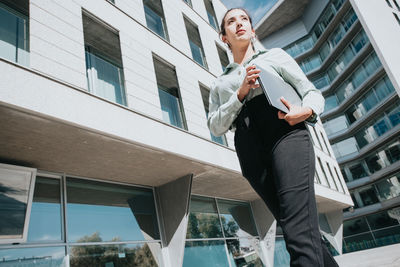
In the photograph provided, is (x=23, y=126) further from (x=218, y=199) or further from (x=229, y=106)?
(x=218, y=199)

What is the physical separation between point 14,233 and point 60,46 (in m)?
3.26

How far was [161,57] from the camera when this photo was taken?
8.24 metres

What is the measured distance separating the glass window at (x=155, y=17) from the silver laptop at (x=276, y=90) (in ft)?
27.2

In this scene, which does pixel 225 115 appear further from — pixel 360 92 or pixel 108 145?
pixel 360 92

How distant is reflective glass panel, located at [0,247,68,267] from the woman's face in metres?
5.01

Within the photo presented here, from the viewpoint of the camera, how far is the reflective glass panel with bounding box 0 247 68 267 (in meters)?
4.67

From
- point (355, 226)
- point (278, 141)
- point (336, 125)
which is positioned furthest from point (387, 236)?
point (278, 141)

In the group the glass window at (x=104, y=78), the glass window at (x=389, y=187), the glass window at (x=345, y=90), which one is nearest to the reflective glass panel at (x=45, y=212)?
the glass window at (x=104, y=78)

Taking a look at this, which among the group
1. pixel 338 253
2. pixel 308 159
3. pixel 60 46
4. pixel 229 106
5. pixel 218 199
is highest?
pixel 60 46

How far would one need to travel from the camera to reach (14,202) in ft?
15.9

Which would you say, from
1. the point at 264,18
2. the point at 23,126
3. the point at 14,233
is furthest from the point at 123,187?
the point at 264,18

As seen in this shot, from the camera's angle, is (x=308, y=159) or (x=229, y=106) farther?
(x=229, y=106)

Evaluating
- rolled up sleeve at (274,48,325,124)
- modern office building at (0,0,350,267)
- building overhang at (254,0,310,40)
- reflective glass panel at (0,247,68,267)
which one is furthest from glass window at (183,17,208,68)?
building overhang at (254,0,310,40)

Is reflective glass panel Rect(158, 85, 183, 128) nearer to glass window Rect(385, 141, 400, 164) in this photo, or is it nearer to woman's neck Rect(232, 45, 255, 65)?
woman's neck Rect(232, 45, 255, 65)
